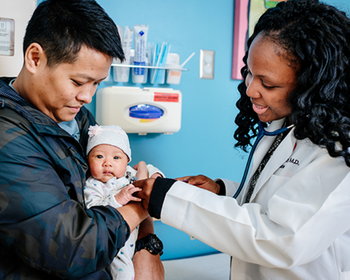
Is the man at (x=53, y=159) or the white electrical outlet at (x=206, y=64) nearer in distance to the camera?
the man at (x=53, y=159)

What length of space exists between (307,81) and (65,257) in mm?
917

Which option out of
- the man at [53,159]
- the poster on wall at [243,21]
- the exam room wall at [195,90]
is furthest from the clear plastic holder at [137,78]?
the man at [53,159]

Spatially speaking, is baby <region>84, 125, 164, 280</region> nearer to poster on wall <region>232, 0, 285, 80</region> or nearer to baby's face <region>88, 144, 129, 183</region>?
baby's face <region>88, 144, 129, 183</region>

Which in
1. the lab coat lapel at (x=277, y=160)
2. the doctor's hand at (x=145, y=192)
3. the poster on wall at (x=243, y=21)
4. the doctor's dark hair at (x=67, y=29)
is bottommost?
the doctor's hand at (x=145, y=192)

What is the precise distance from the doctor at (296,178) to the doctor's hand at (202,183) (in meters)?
0.35

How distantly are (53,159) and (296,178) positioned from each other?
787 millimetres


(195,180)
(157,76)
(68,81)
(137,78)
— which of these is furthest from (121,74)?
(68,81)

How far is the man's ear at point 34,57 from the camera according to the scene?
0.89m

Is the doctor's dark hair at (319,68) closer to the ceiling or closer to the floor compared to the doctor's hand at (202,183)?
closer to the ceiling

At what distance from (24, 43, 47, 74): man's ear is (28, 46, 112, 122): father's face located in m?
0.01

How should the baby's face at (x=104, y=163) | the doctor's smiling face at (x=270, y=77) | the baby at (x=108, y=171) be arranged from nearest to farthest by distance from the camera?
the doctor's smiling face at (x=270, y=77), the baby at (x=108, y=171), the baby's face at (x=104, y=163)

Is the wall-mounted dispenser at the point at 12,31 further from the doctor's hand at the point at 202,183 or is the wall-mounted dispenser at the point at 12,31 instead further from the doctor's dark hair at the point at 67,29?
the doctor's hand at the point at 202,183

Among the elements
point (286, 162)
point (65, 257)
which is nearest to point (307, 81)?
point (286, 162)

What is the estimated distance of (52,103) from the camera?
0.95 meters
